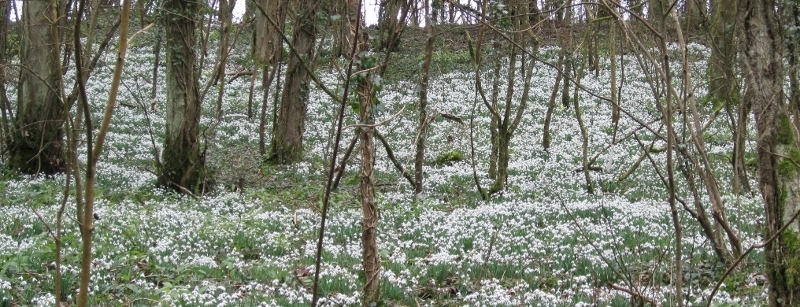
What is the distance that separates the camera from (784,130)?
11.6 feet

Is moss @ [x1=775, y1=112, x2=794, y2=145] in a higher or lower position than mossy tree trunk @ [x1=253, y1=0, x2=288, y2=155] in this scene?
lower

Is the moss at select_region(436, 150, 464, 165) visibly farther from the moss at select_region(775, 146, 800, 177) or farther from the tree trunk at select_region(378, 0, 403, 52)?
the moss at select_region(775, 146, 800, 177)

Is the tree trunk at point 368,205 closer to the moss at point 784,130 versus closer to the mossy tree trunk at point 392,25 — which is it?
the mossy tree trunk at point 392,25

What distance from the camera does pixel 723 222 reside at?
4145 mm

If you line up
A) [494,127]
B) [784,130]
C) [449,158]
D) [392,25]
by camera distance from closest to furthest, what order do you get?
[784,130] < [392,25] < [494,127] < [449,158]

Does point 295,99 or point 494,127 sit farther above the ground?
point 295,99

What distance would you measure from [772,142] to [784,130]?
11 centimetres

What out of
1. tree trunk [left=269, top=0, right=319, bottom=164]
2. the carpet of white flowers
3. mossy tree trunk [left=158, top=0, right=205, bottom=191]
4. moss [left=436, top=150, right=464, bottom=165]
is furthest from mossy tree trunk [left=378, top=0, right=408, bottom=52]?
moss [left=436, top=150, right=464, bottom=165]

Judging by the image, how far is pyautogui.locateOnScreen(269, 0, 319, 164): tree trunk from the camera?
14797mm

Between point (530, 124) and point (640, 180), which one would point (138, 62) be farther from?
point (640, 180)

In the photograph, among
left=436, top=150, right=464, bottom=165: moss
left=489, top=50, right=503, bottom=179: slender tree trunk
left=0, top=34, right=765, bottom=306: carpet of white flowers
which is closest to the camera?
left=0, top=34, right=765, bottom=306: carpet of white flowers

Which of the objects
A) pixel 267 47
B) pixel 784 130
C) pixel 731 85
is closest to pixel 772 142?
pixel 784 130

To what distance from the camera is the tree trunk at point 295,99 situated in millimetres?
14797

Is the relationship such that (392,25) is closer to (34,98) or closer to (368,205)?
(368,205)
